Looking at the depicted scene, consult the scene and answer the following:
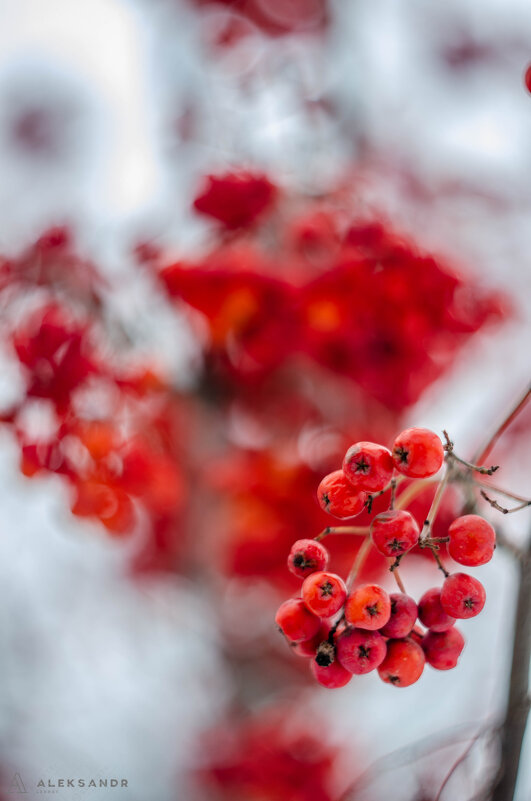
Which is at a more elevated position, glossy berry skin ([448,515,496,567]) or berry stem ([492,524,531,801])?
glossy berry skin ([448,515,496,567])

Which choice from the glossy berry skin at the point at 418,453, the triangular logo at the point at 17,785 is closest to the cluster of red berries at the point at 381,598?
the glossy berry skin at the point at 418,453

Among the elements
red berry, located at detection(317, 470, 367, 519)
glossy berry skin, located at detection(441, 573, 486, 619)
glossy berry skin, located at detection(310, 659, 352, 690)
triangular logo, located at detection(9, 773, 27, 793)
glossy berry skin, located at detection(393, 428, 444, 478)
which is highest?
glossy berry skin, located at detection(393, 428, 444, 478)

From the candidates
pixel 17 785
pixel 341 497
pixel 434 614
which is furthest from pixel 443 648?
pixel 17 785

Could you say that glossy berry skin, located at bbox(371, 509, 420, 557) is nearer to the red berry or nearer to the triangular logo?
the red berry

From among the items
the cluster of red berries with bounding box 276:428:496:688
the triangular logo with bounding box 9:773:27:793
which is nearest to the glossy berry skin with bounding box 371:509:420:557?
the cluster of red berries with bounding box 276:428:496:688

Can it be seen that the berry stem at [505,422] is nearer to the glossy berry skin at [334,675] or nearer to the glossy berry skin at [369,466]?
the glossy berry skin at [369,466]

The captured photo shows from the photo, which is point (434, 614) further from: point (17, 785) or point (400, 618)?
point (17, 785)

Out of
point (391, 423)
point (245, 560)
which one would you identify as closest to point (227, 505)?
point (245, 560)
